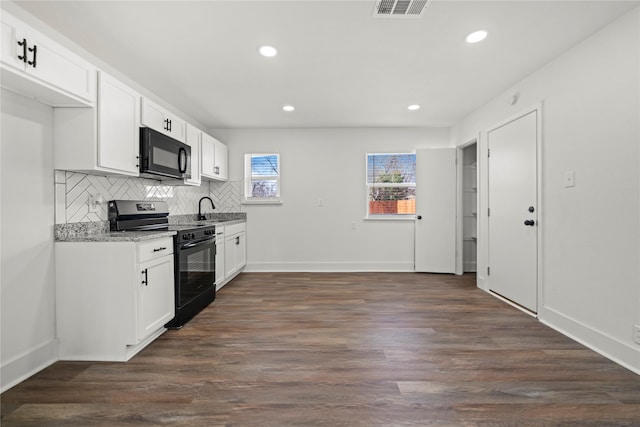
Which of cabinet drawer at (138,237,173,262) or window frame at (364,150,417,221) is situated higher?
window frame at (364,150,417,221)

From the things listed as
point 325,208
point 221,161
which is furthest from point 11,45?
point 325,208

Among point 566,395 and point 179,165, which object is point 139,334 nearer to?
point 179,165

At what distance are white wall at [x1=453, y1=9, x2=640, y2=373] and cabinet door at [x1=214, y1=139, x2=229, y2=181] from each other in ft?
13.1

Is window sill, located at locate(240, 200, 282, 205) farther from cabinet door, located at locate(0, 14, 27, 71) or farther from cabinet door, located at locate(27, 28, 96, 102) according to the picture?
cabinet door, located at locate(0, 14, 27, 71)

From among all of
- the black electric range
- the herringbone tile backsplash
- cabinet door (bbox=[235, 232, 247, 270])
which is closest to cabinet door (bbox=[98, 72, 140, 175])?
the herringbone tile backsplash

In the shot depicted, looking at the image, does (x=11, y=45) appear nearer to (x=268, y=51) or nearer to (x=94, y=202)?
(x=94, y=202)

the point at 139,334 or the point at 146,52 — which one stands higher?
the point at 146,52

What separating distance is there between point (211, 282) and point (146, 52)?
7.59ft

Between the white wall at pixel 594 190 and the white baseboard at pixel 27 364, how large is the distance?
3.94 meters

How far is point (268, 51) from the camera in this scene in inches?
99.9

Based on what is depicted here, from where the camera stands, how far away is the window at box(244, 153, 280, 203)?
5129 millimetres

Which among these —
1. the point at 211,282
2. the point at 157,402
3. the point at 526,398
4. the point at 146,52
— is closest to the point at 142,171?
the point at 146,52

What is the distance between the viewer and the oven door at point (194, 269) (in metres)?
2.72

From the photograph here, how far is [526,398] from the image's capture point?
5.62 ft
